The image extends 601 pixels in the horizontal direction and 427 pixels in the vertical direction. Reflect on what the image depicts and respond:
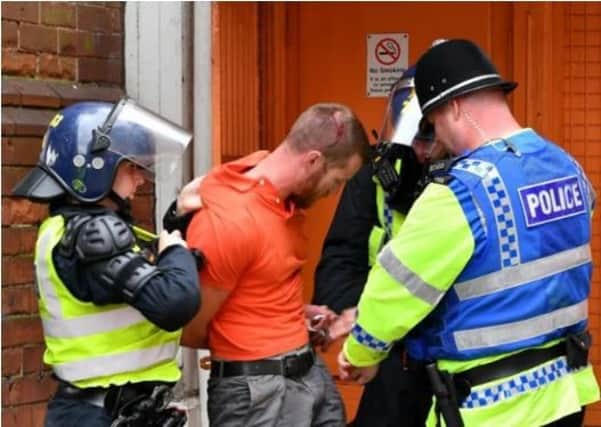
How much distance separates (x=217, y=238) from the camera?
11.5ft

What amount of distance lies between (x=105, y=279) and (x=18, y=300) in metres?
1.77

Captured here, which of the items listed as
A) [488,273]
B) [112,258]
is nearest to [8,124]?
[112,258]

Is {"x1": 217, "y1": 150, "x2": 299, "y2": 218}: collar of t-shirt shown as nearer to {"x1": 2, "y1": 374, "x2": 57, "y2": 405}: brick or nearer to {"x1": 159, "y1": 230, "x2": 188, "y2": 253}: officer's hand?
{"x1": 159, "y1": 230, "x2": 188, "y2": 253}: officer's hand

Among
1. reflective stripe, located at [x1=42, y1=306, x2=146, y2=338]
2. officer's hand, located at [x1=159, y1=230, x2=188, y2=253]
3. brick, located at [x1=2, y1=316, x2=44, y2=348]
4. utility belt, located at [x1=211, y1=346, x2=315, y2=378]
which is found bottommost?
brick, located at [x1=2, y1=316, x2=44, y2=348]

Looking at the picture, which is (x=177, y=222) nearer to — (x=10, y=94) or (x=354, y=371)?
(x=354, y=371)

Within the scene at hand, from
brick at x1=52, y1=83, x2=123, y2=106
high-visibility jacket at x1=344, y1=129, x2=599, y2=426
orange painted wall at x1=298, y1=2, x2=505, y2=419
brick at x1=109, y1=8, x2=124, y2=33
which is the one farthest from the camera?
orange painted wall at x1=298, y1=2, x2=505, y2=419

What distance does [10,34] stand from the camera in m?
4.92

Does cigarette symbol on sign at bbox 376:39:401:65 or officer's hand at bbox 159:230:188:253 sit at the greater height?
cigarette symbol on sign at bbox 376:39:401:65

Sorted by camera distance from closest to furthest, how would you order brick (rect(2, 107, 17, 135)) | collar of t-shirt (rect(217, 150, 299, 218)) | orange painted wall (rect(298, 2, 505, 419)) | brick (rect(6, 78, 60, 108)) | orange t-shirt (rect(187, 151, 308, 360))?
1. orange t-shirt (rect(187, 151, 308, 360))
2. collar of t-shirt (rect(217, 150, 299, 218))
3. brick (rect(2, 107, 17, 135))
4. brick (rect(6, 78, 60, 108))
5. orange painted wall (rect(298, 2, 505, 419))

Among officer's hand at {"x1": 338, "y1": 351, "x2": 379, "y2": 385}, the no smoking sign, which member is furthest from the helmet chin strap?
the no smoking sign

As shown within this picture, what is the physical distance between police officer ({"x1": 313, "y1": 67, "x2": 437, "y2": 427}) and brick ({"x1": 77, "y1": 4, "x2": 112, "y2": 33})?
5.40 feet

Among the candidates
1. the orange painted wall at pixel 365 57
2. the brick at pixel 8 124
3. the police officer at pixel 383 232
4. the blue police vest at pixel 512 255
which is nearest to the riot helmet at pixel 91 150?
the police officer at pixel 383 232

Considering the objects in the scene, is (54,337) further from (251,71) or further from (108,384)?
(251,71)

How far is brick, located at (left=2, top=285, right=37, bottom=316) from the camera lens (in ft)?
15.8
